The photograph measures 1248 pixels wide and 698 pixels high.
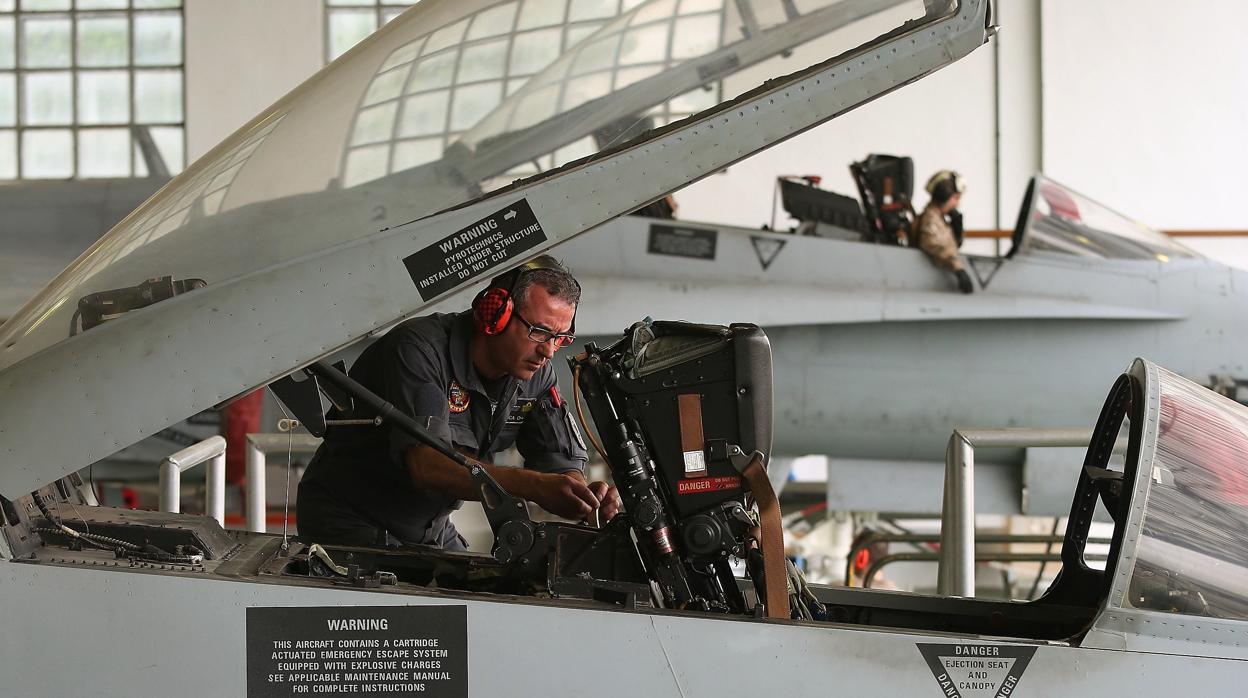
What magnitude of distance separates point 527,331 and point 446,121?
2.24 feet

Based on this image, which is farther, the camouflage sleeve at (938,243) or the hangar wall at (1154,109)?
the hangar wall at (1154,109)

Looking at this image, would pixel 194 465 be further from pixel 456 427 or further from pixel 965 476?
pixel 965 476

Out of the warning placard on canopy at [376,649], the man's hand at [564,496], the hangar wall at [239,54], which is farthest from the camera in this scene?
the hangar wall at [239,54]

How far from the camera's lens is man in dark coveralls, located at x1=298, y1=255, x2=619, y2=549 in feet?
8.17

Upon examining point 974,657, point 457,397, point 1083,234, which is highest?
point 1083,234

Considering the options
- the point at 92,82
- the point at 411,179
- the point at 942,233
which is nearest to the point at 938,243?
the point at 942,233

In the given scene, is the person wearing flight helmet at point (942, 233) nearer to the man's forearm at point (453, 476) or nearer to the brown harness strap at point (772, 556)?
the man's forearm at point (453, 476)

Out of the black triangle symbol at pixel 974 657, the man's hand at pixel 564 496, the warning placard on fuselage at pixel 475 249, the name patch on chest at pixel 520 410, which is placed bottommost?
the black triangle symbol at pixel 974 657

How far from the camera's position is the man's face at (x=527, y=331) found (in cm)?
266

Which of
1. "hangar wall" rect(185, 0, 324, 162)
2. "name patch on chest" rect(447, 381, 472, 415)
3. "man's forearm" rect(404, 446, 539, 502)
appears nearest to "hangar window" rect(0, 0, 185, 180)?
"hangar wall" rect(185, 0, 324, 162)

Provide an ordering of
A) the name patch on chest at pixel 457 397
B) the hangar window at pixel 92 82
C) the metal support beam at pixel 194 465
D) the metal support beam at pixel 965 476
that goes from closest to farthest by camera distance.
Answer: the name patch on chest at pixel 457 397 < the metal support beam at pixel 194 465 < the metal support beam at pixel 965 476 < the hangar window at pixel 92 82

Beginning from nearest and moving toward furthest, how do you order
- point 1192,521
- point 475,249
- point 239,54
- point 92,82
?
point 475,249 < point 1192,521 < point 239,54 < point 92,82

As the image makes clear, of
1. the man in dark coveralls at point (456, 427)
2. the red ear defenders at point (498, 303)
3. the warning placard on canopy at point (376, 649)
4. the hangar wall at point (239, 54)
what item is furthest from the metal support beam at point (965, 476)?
the hangar wall at point (239, 54)

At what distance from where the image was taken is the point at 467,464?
2.35 meters
